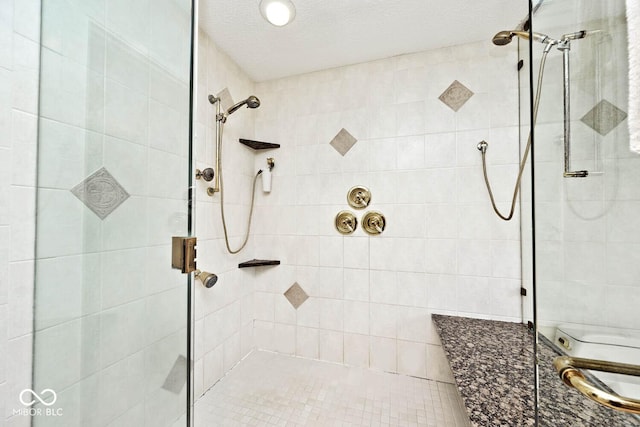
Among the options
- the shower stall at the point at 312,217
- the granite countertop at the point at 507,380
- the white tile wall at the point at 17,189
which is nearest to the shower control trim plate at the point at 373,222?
the shower stall at the point at 312,217

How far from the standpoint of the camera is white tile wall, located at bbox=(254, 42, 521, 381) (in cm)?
150

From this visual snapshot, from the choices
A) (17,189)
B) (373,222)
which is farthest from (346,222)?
(17,189)

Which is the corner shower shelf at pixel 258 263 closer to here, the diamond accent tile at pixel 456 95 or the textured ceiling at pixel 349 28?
the textured ceiling at pixel 349 28

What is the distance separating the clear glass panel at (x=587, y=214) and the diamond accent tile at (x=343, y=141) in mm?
1174

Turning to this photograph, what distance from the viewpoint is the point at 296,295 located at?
185 cm

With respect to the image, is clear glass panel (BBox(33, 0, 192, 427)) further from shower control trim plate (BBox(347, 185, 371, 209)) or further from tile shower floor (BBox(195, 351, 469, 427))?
shower control trim plate (BBox(347, 185, 371, 209))

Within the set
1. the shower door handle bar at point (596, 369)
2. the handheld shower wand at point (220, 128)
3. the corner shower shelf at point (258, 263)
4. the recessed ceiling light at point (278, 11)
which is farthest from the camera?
the corner shower shelf at point (258, 263)

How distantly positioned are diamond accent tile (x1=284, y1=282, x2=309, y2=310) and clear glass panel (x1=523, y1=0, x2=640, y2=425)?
1.42 m

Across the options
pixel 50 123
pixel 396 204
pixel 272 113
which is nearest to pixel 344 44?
pixel 272 113

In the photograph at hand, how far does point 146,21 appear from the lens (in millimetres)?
683

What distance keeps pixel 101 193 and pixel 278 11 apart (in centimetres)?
Result: 119

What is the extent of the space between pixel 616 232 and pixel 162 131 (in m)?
1.04

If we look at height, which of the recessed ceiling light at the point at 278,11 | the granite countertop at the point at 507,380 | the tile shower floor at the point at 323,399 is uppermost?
the recessed ceiling light at the point at 278,11

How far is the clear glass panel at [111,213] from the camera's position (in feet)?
2.10
